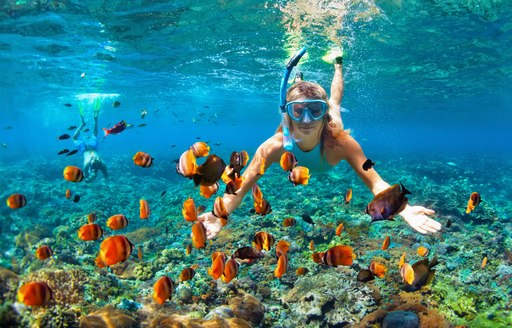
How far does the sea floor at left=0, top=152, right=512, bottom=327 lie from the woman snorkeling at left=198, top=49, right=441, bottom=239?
218cm

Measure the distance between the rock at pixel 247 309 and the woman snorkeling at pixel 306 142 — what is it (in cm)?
206

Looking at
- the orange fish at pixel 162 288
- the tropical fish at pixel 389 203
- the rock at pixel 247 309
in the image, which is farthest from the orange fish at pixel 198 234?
the rock at pixel 247 309

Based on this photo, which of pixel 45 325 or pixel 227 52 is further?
pixel 227 52

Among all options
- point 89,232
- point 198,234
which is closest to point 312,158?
point 198,234

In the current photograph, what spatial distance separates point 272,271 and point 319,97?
498 cm

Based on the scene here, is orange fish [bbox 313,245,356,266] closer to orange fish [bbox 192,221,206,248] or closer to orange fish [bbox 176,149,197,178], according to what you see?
orange fish [bbox 192,221,206,248]

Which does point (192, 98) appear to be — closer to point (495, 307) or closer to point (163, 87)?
point (163, 87)

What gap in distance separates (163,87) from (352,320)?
108 ft

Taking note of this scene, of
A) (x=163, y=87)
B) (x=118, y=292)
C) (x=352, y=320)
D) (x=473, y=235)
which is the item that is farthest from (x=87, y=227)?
(x=163, y=87)

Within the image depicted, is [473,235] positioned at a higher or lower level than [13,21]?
lower

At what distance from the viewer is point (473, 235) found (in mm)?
10922

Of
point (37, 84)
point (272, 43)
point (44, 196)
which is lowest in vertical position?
point (44, 196)

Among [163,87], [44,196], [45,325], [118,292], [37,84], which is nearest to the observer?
[45,325]

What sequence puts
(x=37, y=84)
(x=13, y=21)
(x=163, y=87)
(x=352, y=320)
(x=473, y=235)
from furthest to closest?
(x=163, y=87), (x=37, y=84), (x=13, y=21), (x=473, y=235), (x=352, y=320)
